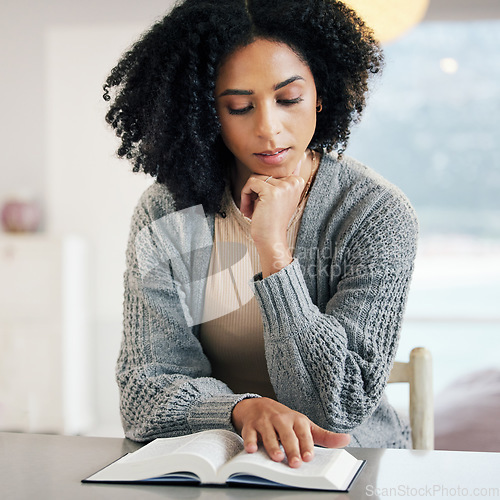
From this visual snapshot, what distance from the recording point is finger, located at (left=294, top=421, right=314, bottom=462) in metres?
0.67

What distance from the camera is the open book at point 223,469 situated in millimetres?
633

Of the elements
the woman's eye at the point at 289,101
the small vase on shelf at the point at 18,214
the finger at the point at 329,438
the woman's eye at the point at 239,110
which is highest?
the woman's eye at the point at 289,101

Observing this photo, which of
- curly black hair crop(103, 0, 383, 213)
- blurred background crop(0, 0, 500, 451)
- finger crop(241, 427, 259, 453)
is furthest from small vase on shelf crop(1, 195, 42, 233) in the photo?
finger crop(241, 427, 259, 453)

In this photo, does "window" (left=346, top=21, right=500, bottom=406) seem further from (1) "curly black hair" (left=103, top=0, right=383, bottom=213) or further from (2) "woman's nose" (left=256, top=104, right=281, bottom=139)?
(2) "woman's nose" (left=256, top=104, right=281, bottom=139)

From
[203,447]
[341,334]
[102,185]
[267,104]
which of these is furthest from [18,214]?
[203,447]

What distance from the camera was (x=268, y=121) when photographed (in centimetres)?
97

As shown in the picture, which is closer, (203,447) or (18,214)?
(203,447)

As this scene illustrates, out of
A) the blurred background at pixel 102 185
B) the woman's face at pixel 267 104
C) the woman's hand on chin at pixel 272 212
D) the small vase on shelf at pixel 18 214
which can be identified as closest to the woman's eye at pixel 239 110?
the woman's face at pixel 267 104

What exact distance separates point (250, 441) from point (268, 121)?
19.2 inches

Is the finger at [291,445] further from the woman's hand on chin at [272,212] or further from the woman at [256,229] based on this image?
the woman's hand on chin at [272,212]

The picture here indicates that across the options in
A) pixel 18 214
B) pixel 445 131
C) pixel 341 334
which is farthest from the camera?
pixel 445 131

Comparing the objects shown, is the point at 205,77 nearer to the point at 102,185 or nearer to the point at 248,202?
the point at 248,202

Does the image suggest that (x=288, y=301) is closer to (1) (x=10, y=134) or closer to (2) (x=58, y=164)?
(2) (x=58, y=164)

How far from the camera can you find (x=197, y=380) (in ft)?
2.99
